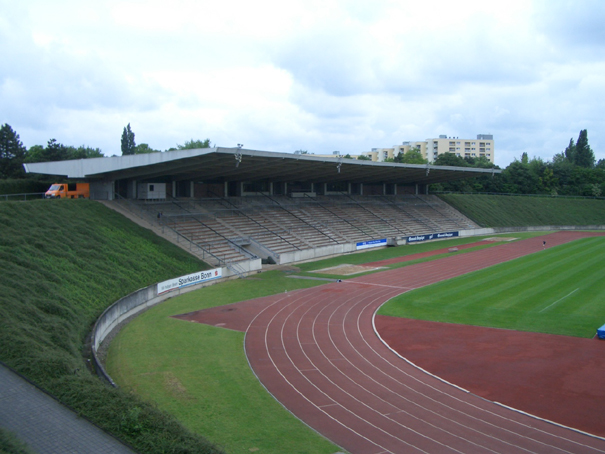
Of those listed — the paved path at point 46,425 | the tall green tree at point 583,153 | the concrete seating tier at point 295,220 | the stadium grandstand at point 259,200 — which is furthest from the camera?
the tall green tree at point 583,153

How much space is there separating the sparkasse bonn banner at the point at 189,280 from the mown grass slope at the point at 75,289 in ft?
2.71

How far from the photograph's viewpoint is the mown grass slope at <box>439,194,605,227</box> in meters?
73.8

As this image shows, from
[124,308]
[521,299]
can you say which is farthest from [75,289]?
[521,299]

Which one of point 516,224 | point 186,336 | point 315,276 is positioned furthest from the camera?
point 516,224

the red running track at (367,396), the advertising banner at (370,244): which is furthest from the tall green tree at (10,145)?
the red running track at (367,396)

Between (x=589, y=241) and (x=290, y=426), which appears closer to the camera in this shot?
(x=290, y=426)

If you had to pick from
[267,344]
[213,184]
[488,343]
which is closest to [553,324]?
[488,343]

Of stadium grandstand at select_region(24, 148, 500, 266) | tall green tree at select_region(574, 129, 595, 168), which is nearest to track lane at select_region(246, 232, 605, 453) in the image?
stadium grandstand at select_region(24, 148, 500, 266)

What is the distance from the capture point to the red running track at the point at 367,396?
11773 mm

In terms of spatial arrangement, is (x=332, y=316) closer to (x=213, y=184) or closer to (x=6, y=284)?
(x=6, y=284)

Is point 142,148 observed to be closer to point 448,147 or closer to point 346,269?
point 346,269

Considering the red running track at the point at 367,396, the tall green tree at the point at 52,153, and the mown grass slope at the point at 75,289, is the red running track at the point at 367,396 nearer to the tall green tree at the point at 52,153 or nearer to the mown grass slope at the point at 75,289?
the mown grass slope at the point at 75,289

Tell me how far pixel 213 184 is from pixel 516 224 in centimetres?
4893

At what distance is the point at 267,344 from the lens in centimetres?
1945
